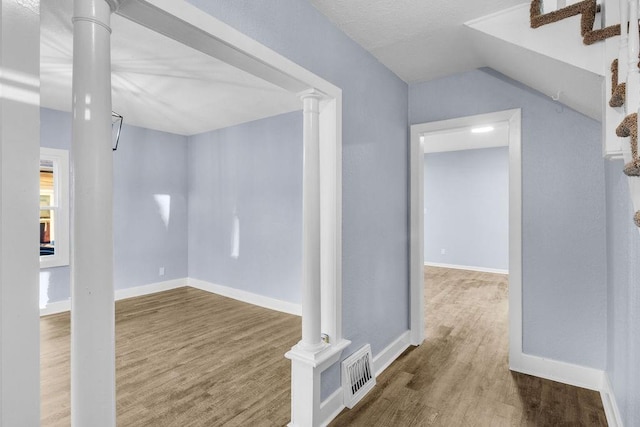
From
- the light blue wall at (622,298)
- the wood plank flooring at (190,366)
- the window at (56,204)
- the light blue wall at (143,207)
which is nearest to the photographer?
the light blue wall at (622,298)

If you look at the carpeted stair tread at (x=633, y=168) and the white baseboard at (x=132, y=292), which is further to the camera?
the white baseboard at (x=132, y=292)

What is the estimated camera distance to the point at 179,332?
11.4 feet

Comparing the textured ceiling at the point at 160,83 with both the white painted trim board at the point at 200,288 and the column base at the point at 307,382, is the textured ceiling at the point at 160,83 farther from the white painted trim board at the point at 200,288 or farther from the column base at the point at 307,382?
the white painted trim board at the point at 200,288

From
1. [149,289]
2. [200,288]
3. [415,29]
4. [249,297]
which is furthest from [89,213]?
[200,288]

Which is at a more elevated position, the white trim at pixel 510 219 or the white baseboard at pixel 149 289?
the white trim at pixel 510 219

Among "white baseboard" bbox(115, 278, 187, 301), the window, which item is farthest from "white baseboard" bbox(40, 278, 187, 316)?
the window

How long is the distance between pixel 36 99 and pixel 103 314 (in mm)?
653

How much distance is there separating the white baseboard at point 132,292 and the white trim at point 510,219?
396 centimetres

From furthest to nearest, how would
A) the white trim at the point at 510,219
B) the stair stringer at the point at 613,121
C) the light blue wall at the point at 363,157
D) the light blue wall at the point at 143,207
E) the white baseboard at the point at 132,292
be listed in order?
the light blue wall at the point at 143,207 < the white baseboard at the point at 132,292 < the white trim at the point at 510,219 < the light blue wall at the point at 363,157 < the stair stringer at the point at 613,121

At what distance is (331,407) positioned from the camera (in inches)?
80.6

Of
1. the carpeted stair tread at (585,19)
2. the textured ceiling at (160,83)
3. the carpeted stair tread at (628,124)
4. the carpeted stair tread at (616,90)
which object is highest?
the textured ceiling at (160,83)

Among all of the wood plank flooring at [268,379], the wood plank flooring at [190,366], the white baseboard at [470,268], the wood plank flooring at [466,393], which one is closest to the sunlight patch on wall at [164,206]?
the wood plank flooring at [190,366]

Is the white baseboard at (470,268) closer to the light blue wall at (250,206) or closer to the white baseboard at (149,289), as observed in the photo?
the light blue wall at (250,206)

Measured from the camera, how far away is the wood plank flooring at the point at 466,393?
202 cm
